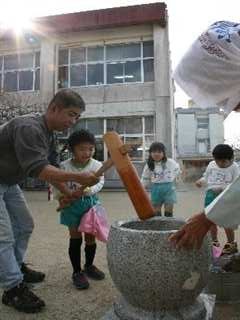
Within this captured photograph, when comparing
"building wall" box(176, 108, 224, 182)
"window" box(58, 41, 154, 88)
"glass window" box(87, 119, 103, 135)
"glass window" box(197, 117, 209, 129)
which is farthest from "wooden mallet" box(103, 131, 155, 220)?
"glass window" box(197, 117, 209, 129)

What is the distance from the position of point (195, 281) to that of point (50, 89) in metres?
16.4

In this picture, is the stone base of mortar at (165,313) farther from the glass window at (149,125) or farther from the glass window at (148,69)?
the glass window at (148,69)

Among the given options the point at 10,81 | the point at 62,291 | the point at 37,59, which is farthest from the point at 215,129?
the point at 62,291

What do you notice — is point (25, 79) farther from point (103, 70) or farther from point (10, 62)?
point (103, 70)

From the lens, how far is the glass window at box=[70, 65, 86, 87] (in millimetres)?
17859

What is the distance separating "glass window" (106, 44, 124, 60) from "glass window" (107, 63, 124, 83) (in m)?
0.32

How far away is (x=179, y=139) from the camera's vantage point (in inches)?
1129

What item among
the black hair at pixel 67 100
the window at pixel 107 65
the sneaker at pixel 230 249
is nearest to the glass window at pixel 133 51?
the window at pixel 107 65

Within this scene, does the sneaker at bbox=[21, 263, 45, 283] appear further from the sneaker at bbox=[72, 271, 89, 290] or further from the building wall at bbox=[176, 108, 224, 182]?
the building wall at bbox=[176, 108, 224, 182]

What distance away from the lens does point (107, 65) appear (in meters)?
17.5

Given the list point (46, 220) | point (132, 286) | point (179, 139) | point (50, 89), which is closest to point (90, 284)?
point (132, 286)

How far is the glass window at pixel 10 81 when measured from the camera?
18.6m

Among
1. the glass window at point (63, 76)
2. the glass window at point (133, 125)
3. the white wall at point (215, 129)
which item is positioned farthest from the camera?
the white wall at point (215, 129)

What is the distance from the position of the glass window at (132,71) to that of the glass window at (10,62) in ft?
17.0
